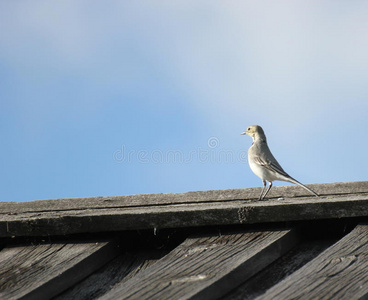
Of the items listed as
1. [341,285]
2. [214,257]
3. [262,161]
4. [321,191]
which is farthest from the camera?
[262,161]

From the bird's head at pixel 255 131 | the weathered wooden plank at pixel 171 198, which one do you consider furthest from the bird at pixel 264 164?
the weathered wooden plank at pixel 171 198

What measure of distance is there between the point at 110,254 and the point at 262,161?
14.7ft

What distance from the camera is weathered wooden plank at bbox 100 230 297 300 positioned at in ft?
8.53

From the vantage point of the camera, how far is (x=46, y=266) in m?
3.20

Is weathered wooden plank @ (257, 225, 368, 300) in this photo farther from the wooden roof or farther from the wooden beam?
the wooden beam

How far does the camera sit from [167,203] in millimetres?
4148

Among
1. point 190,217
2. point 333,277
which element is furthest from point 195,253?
point 333,277

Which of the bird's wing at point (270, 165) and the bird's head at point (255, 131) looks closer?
the bird's wing at point (270, 165)

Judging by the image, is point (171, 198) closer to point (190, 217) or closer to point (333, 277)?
point (190, 217)

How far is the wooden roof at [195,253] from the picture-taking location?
2.62m

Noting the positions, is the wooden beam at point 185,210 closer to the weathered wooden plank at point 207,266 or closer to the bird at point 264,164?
the weathered wooden plank at point 207,266

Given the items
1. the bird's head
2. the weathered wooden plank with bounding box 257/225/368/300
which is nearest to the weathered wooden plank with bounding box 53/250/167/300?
the weathered wooden plank with bounding box 257/225/368/300

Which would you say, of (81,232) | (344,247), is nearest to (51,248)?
(81,232)

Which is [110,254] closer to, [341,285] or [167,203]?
[167,203]
